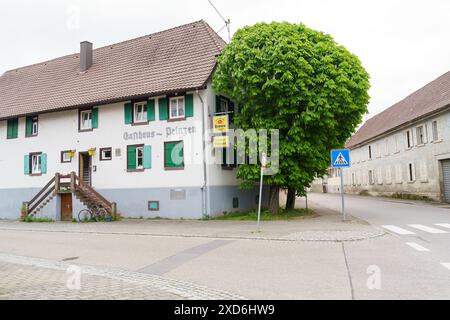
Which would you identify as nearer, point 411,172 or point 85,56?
point 85,56

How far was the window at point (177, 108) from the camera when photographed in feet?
68.7

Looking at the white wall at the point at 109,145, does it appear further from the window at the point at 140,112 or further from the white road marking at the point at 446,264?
the white road marking at the point at 446,264

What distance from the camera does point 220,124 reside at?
1909 cm

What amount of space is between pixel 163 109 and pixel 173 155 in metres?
2.47

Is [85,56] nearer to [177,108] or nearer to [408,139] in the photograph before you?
[177,108]

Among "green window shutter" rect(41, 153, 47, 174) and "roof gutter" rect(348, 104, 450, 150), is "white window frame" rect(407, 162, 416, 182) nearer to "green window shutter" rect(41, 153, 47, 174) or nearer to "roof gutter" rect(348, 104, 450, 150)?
"roof gutter" rect(348, 104, 450, 150)

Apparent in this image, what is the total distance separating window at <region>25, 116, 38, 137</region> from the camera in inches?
1016

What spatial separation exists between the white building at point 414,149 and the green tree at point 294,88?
39.5 feet

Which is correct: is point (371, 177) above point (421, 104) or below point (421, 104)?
below

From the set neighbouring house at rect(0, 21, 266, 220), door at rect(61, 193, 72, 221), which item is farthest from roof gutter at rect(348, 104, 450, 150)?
door at rect(61, 193, 72, 221)

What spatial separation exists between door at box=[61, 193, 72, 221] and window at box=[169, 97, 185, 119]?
757 cm

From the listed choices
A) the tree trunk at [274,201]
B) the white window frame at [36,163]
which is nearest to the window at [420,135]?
the tree trunk at [274,201]

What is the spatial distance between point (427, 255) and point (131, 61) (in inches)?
817

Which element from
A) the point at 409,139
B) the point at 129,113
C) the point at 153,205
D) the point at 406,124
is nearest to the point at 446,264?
the point at 153,205
